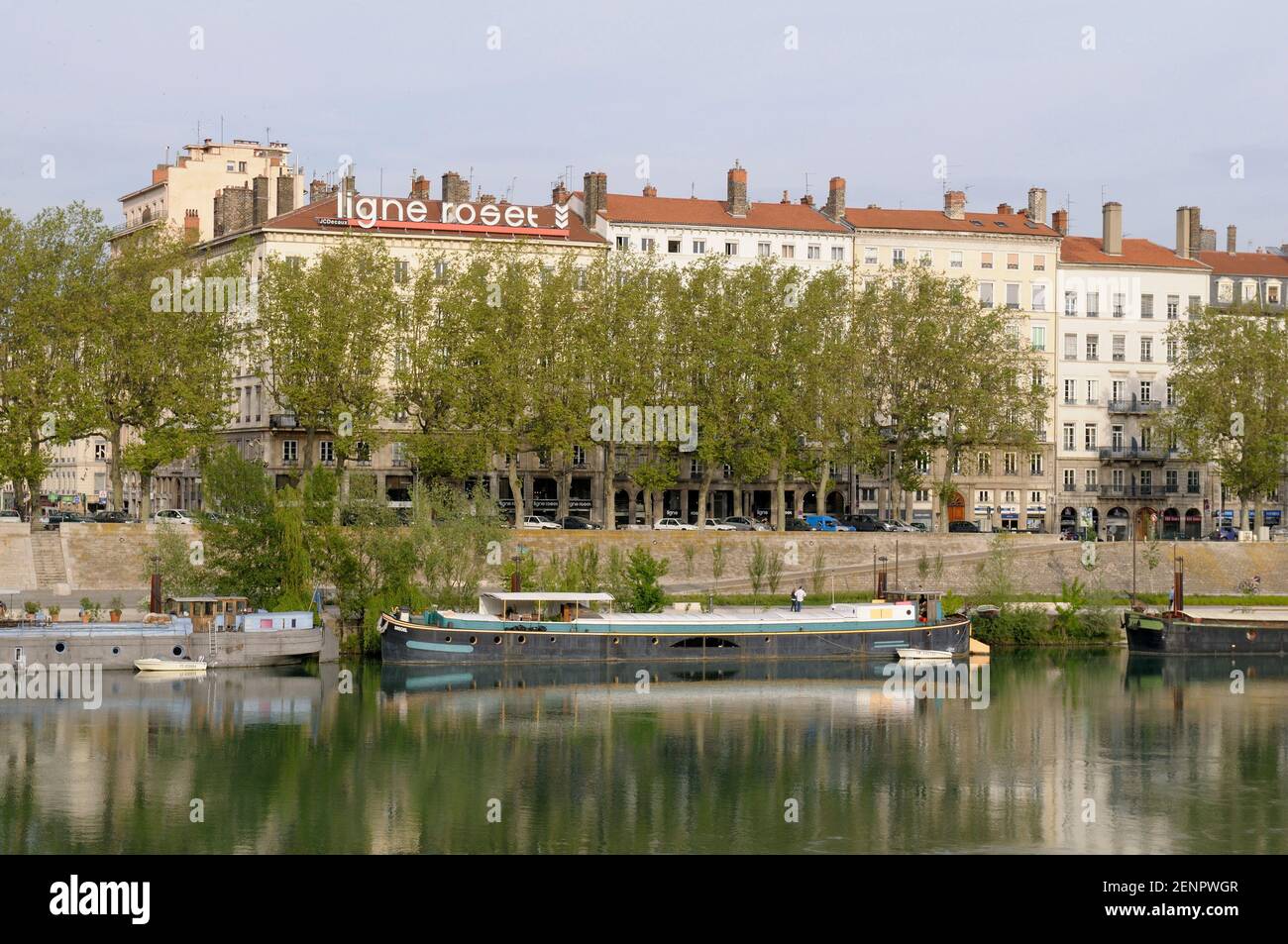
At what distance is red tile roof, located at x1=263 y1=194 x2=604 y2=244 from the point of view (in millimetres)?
97688

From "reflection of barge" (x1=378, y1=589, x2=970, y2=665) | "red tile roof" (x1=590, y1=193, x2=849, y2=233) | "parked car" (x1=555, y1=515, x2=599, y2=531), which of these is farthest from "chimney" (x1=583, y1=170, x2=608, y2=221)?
"reflection of barge" (x1=378, y1=589, x2=970, y2=665)

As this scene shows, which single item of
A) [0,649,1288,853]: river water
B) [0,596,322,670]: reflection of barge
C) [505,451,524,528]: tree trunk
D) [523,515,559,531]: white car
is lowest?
[0,649,1288,853]: river water

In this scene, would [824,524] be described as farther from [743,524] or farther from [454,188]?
[454,188]

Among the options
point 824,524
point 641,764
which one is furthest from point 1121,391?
point 641,764

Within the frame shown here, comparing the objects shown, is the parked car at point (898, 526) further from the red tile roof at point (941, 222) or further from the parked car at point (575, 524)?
the red tile roof at point (941, 222)

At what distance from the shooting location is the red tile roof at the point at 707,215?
10350cm

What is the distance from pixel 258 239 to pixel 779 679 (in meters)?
47.1

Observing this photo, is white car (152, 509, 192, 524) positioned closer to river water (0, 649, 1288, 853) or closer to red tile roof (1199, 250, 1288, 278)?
river water (0, 649, 1288, 853)

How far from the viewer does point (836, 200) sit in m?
108

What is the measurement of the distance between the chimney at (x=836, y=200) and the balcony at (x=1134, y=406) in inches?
800

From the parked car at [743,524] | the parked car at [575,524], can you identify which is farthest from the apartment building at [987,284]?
the parked car at [575,524]

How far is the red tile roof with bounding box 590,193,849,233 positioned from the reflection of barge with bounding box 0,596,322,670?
148ft

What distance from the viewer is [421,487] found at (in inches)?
2785
